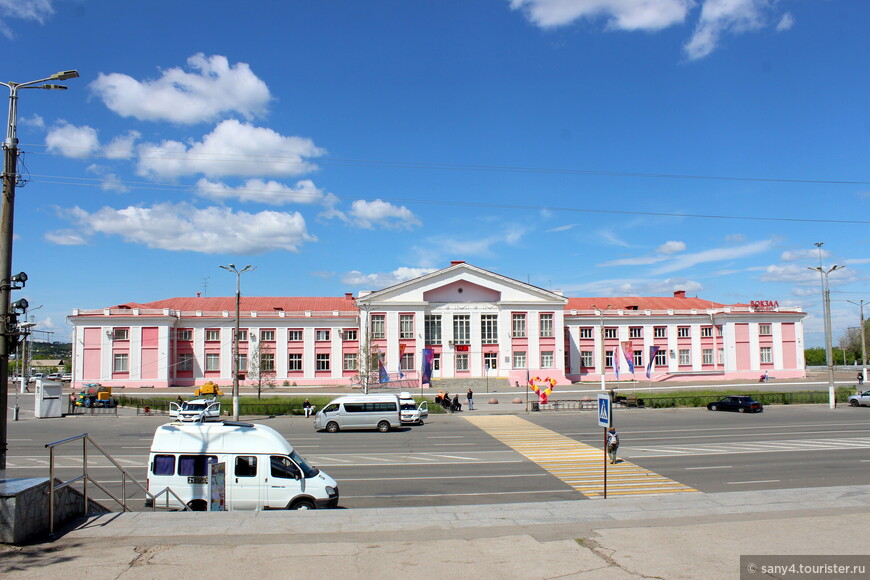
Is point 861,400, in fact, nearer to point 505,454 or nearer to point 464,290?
point 505,454

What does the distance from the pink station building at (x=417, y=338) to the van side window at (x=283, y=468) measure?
5067cm

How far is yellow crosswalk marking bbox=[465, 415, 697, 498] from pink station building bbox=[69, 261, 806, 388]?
120ft

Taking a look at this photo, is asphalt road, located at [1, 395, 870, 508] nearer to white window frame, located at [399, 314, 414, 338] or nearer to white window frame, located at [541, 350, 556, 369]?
white window frame, located at [399, 314, 414, 338]

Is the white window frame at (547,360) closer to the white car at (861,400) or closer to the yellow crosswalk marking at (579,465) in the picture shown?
the white car at (861,400)

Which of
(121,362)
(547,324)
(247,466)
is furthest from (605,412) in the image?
(121,362)

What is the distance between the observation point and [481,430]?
3488 cm

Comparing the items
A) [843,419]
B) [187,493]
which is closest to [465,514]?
[187,493]

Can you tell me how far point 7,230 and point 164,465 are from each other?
6.78m

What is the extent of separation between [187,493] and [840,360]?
150902mm

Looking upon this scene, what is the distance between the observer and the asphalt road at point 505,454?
18891 mm

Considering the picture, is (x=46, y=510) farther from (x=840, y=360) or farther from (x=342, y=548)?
(x=840, y=360)

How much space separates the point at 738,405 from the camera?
44844 mm

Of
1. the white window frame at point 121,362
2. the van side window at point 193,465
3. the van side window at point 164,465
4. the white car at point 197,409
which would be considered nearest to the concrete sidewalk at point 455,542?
the van side window at point 193,465

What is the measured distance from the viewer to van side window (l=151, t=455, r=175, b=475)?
603 inches
